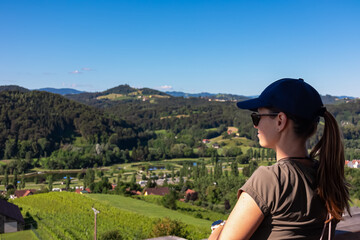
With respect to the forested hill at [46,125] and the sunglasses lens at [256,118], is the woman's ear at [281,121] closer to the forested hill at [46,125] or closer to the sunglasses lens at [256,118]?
the sunglasses lens at [256,118]

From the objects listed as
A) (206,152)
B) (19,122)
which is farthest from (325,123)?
(19,122)

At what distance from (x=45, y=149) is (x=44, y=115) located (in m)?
13.6

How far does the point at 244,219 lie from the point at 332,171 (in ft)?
1.04

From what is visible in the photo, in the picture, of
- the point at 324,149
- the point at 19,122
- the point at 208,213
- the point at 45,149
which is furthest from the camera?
the point at 19,122

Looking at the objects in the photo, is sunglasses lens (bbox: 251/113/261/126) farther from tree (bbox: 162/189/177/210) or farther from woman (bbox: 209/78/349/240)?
tree (bbox: 162/189/177/210)

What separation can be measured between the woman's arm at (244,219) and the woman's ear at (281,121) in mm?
254

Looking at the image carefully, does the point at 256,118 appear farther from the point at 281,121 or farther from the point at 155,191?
the point at 155,191

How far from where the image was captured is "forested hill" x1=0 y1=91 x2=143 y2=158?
69.5 m

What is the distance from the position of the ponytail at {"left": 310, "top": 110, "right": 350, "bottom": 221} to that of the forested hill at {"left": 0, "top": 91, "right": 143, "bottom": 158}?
71.2 meters

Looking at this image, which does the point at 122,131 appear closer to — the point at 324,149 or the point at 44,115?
the point at 44,115

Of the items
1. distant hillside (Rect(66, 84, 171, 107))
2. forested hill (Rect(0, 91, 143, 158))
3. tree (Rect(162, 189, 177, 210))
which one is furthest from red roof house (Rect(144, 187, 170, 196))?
distant hillside (Rect(66, 84, 171, 107))

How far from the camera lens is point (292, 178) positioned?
915 millimetres

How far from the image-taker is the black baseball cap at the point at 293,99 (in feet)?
3.24

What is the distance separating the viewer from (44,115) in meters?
80.9
